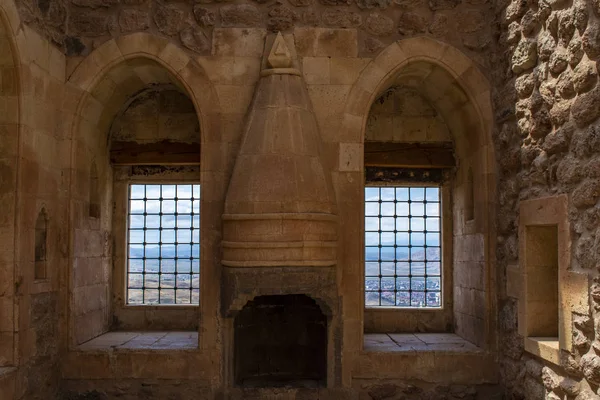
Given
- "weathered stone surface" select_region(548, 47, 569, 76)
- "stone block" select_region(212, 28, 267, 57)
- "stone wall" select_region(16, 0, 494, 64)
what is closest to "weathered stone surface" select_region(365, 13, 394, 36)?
"stone wall" select_region(16, 0, 494, 64)

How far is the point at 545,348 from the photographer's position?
4859 millimetres

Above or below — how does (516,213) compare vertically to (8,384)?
above

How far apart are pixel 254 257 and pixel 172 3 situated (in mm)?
2776

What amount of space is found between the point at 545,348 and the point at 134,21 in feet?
16.2

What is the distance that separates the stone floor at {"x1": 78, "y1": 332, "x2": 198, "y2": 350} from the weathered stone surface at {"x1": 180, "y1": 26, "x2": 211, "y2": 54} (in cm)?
305

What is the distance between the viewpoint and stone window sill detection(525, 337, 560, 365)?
4684 mm

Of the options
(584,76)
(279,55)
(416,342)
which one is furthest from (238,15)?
(416,342)

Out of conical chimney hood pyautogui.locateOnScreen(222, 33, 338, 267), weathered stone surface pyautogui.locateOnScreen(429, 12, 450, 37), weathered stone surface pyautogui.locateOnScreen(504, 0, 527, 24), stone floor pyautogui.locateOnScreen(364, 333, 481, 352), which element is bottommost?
stone floor pyautogui.locateOnScreen(364, 333, 481, 352)

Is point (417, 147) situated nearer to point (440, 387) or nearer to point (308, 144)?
point (308, 144)

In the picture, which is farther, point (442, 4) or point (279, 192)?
point (442, 4)

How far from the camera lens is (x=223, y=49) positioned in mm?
6195

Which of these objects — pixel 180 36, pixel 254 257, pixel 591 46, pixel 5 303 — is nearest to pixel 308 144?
pixel 254 257

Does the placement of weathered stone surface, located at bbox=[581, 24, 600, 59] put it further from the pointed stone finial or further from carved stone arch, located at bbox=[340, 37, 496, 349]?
the pointed stone finial

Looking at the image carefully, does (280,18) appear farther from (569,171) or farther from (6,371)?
(6,371)
